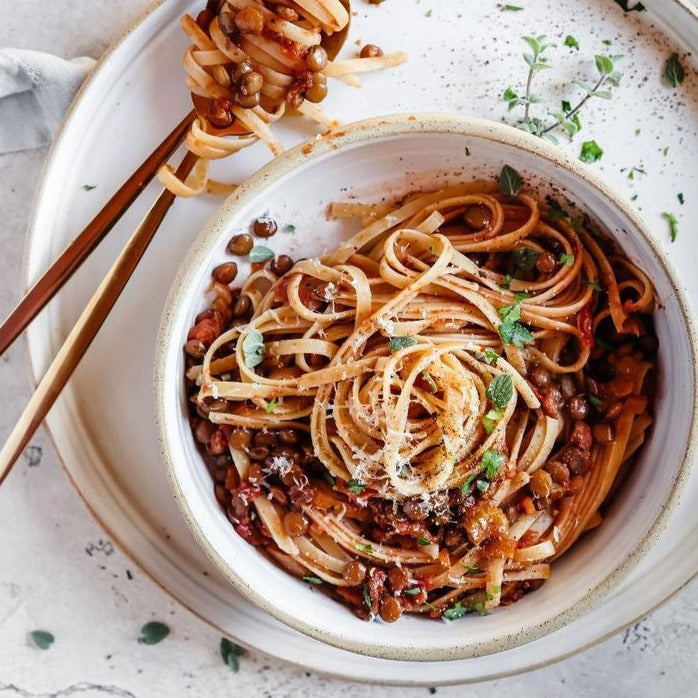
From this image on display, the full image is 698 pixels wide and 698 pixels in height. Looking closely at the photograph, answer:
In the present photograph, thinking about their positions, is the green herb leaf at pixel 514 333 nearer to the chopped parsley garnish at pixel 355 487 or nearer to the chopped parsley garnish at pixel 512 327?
the chopped parsley garnish at pixel 512 327

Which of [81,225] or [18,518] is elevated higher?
[81,225]

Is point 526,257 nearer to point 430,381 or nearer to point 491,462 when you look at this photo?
point 430,381

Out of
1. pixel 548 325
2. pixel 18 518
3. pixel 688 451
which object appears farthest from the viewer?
pixel 18 518

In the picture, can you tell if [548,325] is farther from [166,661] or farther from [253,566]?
[166,661]

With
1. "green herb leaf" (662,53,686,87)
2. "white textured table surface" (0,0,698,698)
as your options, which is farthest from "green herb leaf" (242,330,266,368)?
"green herb leaf" (662,53,686,87)

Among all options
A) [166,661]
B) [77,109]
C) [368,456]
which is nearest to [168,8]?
[77,109]

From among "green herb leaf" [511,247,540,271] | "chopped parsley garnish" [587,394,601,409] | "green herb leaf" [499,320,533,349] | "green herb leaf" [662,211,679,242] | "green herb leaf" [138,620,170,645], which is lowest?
"green herb leaf" [138,620,170,645]

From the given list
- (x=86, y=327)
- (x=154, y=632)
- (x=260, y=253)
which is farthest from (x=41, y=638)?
(x=260, y=253)

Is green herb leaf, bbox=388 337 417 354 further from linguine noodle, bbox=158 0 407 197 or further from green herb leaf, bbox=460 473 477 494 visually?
linguine noodle, bbox=158 0 407 197
